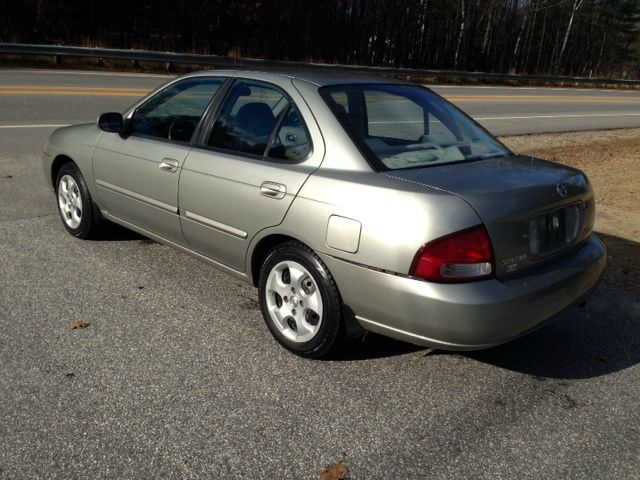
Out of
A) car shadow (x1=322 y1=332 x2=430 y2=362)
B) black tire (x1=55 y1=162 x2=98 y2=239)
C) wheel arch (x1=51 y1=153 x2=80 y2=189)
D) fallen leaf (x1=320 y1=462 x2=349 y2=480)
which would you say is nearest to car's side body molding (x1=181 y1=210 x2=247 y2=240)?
car shadow (x1=322 y1=332 x2=430 y2=362)

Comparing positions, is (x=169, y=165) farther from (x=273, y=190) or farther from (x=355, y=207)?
(x=355, y=207)

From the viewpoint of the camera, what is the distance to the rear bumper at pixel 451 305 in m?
3.06

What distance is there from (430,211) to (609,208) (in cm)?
555

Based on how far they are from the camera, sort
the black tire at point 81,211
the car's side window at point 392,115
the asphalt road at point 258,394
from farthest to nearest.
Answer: the black tire at point 81,211, the car's side window at point 392,115, the asphalt road at point 258,394

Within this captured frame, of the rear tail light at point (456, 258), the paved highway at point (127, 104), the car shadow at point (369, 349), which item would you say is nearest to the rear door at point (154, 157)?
the car shadow at point (369, 349)

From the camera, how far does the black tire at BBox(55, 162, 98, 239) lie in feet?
17.5

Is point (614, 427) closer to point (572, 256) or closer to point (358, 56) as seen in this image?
point (572, 256)

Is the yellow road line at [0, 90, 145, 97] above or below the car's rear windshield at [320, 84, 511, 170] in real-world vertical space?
below

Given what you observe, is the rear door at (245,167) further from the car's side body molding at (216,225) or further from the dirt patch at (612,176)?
the dirt patch at (612,176)

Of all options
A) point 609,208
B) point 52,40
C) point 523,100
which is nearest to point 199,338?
point 609,208

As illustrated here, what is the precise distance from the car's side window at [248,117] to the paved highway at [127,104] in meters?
8.08

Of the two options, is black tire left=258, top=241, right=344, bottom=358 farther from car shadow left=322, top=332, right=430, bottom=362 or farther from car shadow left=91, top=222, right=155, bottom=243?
car shadow left=91, top=222, right=155, bottom=243

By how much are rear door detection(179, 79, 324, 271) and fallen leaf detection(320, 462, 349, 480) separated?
4.62 ft

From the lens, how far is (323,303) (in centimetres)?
346
